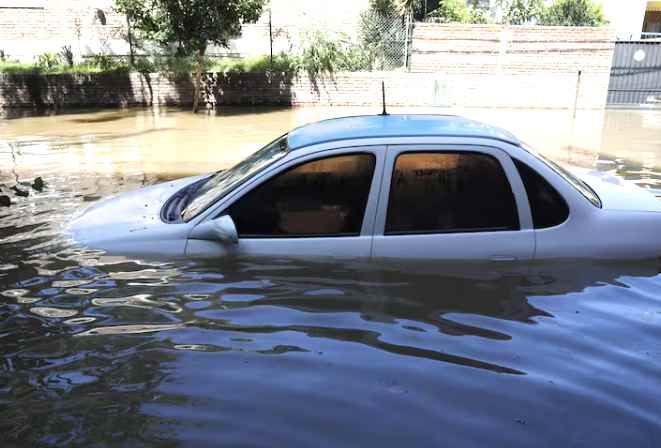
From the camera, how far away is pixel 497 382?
9.70 ft

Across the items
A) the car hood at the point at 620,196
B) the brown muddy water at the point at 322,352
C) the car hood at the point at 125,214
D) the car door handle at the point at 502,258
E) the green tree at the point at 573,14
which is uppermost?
the green tree at the point at 573,14

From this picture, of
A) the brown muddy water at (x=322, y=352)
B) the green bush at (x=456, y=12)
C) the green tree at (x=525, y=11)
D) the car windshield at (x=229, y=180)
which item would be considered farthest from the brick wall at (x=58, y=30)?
the car windshield at (x=229, y=180)

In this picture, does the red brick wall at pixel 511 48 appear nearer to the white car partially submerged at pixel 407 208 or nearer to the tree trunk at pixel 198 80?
the tree trunk at pixel 198 80

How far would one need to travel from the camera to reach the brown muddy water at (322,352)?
8.65 feet

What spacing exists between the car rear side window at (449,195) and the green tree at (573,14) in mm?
24440

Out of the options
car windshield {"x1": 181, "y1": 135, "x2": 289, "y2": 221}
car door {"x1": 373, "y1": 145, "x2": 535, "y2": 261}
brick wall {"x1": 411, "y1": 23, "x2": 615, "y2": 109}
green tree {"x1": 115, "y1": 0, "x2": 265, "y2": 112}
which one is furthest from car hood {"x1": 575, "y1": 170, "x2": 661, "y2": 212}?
brick wall {"x1": 411, "y1": 23, "x2": 615, "y2": 109}

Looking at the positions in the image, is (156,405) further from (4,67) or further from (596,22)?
(596,22)

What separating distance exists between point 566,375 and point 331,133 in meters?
2.16

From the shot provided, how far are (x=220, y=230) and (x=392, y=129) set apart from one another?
4.47 feet

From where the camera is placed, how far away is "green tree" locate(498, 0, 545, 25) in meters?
26.7

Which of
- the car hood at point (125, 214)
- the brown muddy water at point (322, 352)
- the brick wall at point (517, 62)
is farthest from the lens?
the brick wall at point (517, 62)

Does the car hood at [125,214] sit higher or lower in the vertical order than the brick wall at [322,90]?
Result: lower

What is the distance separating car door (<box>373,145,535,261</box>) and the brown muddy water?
0.55 ft

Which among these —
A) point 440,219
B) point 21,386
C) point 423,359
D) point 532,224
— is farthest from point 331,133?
point 21,386
